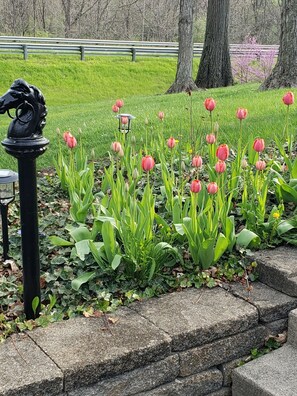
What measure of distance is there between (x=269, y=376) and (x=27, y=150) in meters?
1.55

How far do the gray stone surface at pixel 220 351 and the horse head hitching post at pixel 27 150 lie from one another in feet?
2.51

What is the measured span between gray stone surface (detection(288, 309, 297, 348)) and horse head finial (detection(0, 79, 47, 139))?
5.17 ft

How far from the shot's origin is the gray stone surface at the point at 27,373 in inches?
92.0

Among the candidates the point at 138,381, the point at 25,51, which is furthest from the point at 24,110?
the point at 25,51

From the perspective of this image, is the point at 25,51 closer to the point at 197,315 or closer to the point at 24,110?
the point at 24,110

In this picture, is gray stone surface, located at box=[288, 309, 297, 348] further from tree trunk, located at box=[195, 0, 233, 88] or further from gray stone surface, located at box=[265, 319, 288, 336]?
tree trunk, located at box=[195, 0, 233, 88]

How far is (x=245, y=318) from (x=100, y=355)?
2.64 feet

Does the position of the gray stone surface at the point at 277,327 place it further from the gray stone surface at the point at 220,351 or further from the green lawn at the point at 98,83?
the green lawn at the point at 98,83

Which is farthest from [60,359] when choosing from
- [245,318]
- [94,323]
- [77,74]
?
[77,74]

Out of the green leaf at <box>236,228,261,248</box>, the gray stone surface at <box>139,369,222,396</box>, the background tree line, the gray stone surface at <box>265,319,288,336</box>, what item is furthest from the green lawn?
the background tree line

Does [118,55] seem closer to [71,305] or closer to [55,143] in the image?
[55,143]

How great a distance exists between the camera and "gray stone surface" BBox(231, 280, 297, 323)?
10.1 feet

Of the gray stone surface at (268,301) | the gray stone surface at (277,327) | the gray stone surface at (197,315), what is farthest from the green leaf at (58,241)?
the gray stone surface at (277,327)

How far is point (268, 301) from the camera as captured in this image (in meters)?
3.12
